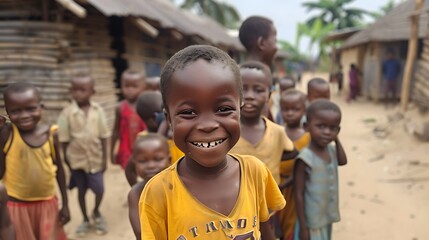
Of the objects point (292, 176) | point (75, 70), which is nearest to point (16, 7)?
point (75, 70)

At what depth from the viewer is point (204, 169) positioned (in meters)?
1.25

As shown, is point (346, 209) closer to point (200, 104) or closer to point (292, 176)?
point (292, 176)

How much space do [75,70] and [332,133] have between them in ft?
16.4

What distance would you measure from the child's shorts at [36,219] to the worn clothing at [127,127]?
51.9 inches

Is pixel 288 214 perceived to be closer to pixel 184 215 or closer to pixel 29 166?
pixel 184 215

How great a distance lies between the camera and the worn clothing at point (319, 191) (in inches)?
91.5

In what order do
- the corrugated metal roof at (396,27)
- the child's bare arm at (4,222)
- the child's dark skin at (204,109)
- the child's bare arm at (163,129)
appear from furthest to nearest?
the corrugated metal roof at (396,27) → the child's bare arm at (163,129) → the child's bare arm at (4,222) → the child's dark skin at (204,109)

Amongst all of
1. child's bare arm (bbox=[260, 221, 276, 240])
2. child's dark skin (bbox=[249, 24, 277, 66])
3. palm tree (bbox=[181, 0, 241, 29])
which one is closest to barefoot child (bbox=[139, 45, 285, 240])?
child's bare arm (bbox=[260, 221, 276, 240])

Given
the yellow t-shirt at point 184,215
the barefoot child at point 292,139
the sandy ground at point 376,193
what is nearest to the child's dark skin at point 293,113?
the barefoot child at point 292,139

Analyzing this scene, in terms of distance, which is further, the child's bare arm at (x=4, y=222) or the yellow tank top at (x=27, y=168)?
the yellow tank top at (x=27, y=168)

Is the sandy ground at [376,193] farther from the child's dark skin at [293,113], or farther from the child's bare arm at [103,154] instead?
the child's dark skin at [293,113]

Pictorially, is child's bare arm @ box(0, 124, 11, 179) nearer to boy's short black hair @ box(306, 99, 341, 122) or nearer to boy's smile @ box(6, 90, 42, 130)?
boy's smile @ box(6, 90, 42, 130)

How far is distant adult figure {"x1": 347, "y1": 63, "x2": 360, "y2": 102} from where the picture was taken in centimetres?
1417

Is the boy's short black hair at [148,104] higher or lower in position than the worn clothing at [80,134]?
higher
